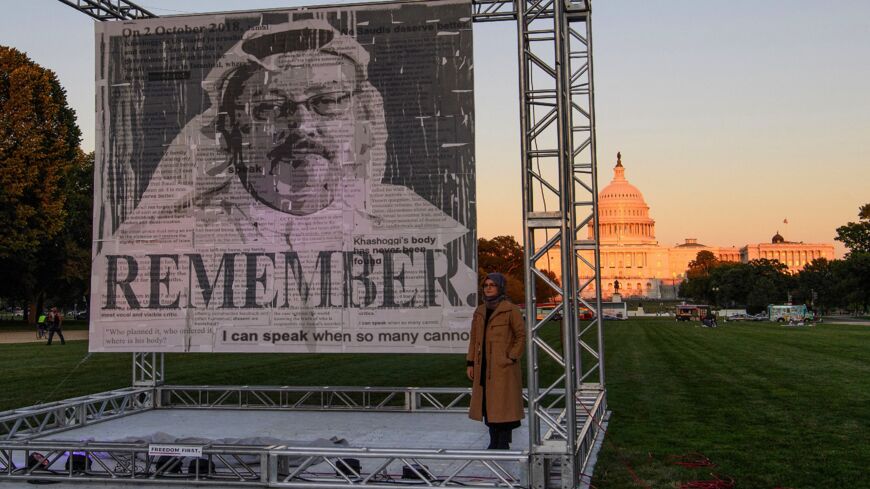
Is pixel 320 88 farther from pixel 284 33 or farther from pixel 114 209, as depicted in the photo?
pixel 114 209

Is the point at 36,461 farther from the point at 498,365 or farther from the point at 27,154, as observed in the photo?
the point at 27,154

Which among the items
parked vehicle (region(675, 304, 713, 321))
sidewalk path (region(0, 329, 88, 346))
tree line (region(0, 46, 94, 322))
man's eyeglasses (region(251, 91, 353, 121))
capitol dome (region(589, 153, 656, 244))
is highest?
capitol dome (region(589, 153, 656, 244))

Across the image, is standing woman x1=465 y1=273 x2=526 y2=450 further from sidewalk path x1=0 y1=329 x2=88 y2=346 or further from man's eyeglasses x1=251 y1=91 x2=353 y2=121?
sidewalk path x1=0 y1=329 x2=88 y2=346

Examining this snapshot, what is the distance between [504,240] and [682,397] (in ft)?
213

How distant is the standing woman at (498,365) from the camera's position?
8.53 metres

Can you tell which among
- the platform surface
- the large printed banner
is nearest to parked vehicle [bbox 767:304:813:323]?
the platform surface

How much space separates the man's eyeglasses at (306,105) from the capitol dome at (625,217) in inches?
7052

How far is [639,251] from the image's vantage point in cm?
18638

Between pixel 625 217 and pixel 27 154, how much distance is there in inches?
6447

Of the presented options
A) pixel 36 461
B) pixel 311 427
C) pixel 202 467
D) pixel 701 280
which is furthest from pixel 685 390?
pixel 701 280

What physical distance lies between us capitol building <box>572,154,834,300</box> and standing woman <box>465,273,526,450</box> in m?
177

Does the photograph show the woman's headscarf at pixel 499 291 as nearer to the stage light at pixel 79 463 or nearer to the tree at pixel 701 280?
the stage light at pixel 79 463

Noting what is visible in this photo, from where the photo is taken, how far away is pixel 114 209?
12.2m

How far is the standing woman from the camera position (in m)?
8.53
